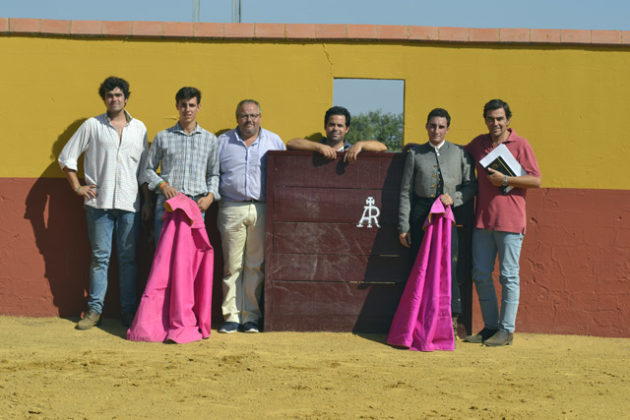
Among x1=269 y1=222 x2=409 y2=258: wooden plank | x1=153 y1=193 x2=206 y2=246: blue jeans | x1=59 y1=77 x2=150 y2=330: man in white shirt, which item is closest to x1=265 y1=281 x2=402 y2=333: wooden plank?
x1=269 y1=222 x2=409 y2=258: wooden plank

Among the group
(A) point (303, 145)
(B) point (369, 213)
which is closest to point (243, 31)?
(A) point (303, 145)

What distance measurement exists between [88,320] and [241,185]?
165 cm

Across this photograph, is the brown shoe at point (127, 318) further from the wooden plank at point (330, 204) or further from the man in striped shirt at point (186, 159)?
the wooden plank at point (330, 204)

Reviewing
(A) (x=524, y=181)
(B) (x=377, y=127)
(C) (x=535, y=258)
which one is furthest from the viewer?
(B) (x=377, y=127)

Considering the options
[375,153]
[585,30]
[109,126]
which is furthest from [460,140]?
[109,126]

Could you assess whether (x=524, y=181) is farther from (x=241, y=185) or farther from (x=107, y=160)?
(x=107, y=160)

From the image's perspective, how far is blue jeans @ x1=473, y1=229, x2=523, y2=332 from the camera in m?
5.57

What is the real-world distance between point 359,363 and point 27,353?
2.31 m

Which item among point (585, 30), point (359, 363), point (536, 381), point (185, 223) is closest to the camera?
point (536, 381)

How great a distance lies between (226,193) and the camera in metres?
5.80

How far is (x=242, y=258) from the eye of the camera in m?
5.93

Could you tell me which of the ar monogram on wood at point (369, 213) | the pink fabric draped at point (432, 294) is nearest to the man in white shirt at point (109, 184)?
the ar monogram on wood at point (369, 213)

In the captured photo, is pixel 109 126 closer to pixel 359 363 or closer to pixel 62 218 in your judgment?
pixel 62 218

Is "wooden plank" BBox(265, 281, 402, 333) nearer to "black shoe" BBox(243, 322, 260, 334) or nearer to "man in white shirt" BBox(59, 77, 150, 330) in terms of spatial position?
"black shoe" BBox(243, 322, 260, 334)
